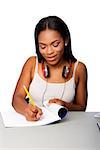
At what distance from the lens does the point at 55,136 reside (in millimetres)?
1485

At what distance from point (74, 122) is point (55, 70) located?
2.20 ft

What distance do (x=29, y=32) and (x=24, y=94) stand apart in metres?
0.49

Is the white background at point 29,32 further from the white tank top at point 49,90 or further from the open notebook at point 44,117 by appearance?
the open notebook at point 44,117

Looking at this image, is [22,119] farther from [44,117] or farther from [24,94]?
[24,94]

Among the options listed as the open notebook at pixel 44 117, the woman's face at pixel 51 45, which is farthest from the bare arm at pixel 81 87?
the open notebook at pixel 44 117

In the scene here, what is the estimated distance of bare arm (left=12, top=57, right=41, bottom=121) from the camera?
1.67 metres

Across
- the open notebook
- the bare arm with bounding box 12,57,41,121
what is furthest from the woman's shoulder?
the open notebook

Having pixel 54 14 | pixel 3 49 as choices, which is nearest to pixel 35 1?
pixel 54 14

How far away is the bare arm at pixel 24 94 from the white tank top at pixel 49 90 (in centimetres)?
4

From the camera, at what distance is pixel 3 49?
7.87 ft

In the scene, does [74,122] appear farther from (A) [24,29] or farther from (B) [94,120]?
(A) [24,29]

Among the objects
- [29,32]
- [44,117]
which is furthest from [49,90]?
[44,117]

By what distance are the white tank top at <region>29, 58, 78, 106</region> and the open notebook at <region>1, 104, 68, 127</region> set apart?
0.46 metres

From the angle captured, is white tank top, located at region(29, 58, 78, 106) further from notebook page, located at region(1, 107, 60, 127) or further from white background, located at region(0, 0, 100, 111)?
notebook page, located at region(1, 107, 60, 127)
